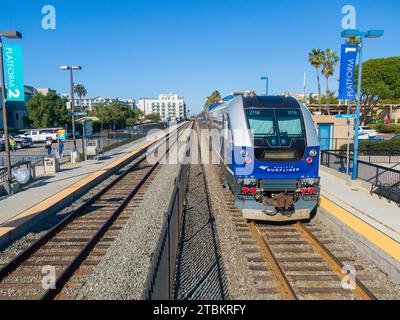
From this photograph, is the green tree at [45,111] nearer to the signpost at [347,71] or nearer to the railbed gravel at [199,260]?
the railbed gravel at [199,260]

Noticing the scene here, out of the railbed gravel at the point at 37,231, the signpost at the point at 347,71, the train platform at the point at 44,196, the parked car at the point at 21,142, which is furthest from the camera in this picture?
the parked car at the point at 21,142

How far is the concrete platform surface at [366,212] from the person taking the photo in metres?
7.45

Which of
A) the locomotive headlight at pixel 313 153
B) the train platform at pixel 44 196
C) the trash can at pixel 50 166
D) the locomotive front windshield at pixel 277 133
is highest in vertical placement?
the locomotive front windshield at pixel 277 133

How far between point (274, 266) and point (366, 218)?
12.2 ft

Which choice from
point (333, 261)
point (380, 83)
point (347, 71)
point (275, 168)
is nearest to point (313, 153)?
point (275, 168)

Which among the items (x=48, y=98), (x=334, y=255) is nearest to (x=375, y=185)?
(x=334, y=255)

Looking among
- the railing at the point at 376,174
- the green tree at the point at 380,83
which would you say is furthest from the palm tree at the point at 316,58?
the railing at the point at 376,174

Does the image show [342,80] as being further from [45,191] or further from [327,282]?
[45,191]

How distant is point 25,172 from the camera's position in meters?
14.3

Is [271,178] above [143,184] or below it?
above

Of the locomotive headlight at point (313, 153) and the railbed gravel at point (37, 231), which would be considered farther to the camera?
the locomotive headlight at point (313, 153)

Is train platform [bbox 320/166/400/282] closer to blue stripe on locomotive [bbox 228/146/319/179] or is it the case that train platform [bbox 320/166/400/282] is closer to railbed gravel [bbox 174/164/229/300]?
blue stripe on locomotive [bbox 228/146/319/179]

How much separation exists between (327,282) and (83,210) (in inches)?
331

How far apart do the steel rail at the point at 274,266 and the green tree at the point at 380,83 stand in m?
50.3
